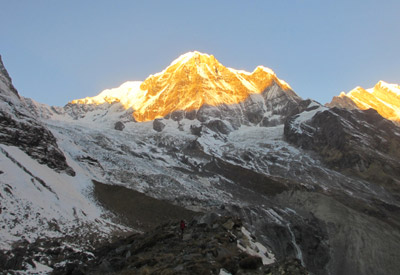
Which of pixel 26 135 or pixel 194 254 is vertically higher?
pixel 26 135

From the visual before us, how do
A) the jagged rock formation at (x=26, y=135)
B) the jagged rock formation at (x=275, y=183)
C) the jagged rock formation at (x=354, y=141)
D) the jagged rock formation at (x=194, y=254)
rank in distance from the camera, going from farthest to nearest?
1. the jagged rock formation at (x=354, y=141)
2. the jagged rock formation at (x=275, y=183)
3. the jagged rock formation at (x=26, y=135)
4. the jagged rock formation at (x=194, y=254)

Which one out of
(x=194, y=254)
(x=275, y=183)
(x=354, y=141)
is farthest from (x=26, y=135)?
(x=354, y=141)

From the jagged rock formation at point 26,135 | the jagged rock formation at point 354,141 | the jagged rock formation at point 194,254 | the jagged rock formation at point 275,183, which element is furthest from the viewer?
the jagged rock formation at point 354,141

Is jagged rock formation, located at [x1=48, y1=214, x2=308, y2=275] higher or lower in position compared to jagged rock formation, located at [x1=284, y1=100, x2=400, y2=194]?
lower

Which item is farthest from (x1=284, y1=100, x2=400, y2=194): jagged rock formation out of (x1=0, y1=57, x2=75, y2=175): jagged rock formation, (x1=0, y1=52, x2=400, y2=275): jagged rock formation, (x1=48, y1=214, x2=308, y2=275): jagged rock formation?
(x1=48, y1=214, x2=308, y2=275): jagged rock formation

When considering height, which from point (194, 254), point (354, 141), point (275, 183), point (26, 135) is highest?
point (354, 141)

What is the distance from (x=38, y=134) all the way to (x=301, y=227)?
5913cm

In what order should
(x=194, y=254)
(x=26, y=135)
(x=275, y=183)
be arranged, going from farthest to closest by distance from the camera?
(x=275, y=183) → (x=26, y=135) → (x=194, y=254)

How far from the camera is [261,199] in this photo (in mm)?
98375

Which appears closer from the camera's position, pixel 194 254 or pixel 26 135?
pixel 194 254

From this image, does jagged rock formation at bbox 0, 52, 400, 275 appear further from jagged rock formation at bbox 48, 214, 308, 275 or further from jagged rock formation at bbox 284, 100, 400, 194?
jagged rock formation at bbox 284, 100, 400, 194

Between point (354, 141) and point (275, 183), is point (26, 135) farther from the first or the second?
point (354, 141)

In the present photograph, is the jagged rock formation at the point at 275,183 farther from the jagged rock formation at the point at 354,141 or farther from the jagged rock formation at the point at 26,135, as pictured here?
the jagged rock formation at the point at 26,135

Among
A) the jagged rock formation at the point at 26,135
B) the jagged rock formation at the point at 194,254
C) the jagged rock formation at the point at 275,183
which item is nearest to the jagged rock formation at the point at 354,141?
the jagged rock formation at the point at 275,183
